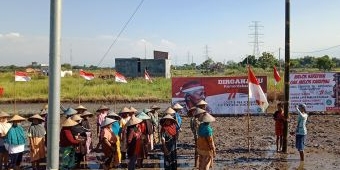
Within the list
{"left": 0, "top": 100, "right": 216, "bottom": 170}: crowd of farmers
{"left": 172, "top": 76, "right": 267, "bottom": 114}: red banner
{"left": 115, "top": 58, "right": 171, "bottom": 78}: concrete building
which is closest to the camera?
{"left": 0, "top": 100, "right": 216, "bottom": 170}: crowd of farmers

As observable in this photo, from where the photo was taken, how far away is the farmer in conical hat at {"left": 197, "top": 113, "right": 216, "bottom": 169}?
10211mm

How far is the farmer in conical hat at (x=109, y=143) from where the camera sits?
10.5 metres

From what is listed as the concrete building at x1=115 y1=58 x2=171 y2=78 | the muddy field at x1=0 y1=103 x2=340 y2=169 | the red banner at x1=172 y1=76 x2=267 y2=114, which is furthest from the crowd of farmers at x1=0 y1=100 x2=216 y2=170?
the concrete building at x1=115 y1=58 x2=171 y2=78

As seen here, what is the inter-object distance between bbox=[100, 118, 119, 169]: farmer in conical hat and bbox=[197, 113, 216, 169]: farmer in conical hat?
82.2 inches

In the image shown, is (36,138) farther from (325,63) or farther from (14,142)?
(325,63)

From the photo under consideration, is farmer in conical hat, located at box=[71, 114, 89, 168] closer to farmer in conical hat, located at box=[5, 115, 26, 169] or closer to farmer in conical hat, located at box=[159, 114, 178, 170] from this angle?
farmer in conical hat, located at box=[5, 115, 26, 169]

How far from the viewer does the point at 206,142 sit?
10.3 metres

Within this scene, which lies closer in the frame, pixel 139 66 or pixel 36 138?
pixel 36 138

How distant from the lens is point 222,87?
80.7ft

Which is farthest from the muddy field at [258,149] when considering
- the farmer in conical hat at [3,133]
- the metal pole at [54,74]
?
the metal pole at [54,74]

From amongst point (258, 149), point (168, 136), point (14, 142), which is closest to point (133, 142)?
point (168, 136)

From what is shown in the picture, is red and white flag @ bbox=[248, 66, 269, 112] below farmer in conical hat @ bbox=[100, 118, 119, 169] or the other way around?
the other way around

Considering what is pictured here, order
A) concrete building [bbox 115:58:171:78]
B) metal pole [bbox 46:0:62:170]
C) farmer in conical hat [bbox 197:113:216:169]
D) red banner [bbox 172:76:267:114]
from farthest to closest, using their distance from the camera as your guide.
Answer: concrete building [bbox 115:58:171:78] → red banner [bbox 172:76:267:114] → farmer in conical hat [bbox 197:113:216:169] → metal pole [bbox 46:0:62:170]

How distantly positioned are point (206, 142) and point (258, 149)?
18.5 feet
